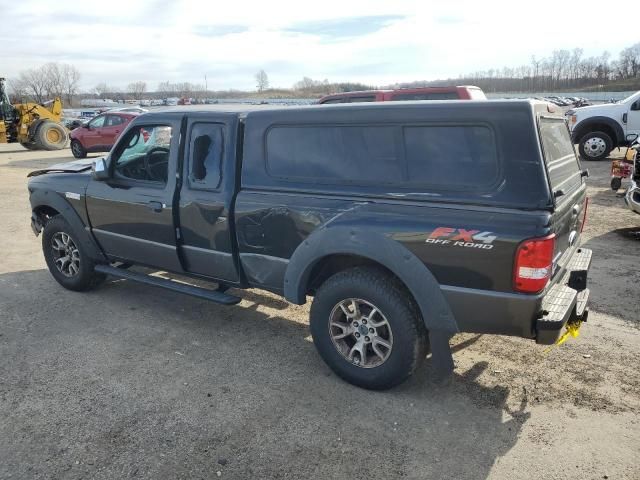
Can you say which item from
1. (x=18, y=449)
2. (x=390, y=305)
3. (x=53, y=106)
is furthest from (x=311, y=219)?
(x=53, y=106)

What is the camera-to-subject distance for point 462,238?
297cm

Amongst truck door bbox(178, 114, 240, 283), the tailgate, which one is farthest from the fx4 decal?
truck door bbox(178, 114, 240, 283)

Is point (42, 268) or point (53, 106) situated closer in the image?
point (42, 268)

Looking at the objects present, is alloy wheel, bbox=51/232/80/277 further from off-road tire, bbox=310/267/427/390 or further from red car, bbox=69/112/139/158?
red car, bbox=69/112/139/158

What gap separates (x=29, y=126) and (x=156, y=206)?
2077cm

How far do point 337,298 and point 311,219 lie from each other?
0.58 metres

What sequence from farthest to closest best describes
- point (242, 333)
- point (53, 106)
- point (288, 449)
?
point (53, 106), point (242, 333), point (288, 449)

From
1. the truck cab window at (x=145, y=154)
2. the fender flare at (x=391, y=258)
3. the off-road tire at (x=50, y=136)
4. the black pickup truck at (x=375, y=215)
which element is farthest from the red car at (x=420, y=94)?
the off-road tire at (x=50, y=136)

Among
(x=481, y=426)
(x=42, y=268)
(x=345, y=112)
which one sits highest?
(x=345, y=112)

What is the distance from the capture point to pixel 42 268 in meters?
6.40

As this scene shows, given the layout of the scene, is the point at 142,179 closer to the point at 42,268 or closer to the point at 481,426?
the point at 42,268

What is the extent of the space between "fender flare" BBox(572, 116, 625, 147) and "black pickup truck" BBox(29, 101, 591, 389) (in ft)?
38.0

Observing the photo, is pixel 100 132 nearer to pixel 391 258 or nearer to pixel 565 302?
pixel 391 258

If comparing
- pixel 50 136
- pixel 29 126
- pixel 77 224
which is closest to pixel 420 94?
pixel 77 224
